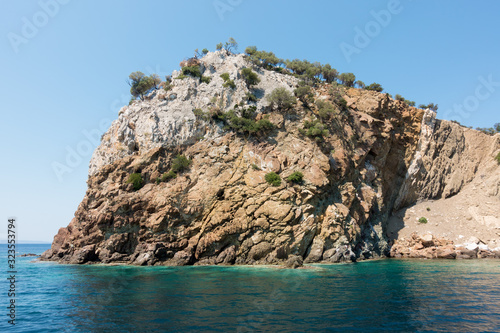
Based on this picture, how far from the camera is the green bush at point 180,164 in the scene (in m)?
41.5

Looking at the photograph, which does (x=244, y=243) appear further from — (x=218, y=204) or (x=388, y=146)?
(x=388, y=146)

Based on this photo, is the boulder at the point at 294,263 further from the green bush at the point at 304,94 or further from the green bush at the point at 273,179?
the green bush at the point at 304,94

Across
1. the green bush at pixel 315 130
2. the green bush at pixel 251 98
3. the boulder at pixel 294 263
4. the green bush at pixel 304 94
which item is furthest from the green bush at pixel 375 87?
the boulder at pixel 294 263

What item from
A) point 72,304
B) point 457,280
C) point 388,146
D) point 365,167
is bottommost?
point 457,280

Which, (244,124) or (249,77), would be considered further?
(249,77)

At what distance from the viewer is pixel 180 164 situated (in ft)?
136

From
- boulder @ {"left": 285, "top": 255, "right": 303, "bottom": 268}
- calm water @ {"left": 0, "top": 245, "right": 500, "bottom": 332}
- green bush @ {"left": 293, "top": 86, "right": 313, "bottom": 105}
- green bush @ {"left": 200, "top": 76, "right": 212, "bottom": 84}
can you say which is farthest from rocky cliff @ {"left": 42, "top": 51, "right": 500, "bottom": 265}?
calm water @ {"left": 0, "top": 245, "right": 500, "bottom": 332}

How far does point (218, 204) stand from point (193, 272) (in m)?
10.5

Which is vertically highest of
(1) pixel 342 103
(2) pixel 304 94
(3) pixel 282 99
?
(2) pixel 304 94

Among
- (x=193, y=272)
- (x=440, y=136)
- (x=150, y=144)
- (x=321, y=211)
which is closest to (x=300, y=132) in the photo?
(x=321, y=211)

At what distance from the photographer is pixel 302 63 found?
63000mm

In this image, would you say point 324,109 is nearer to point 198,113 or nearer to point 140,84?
point 198,113

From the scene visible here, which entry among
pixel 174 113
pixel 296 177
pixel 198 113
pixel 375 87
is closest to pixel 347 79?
pixel 375 87

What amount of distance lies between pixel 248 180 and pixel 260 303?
77.1ft
